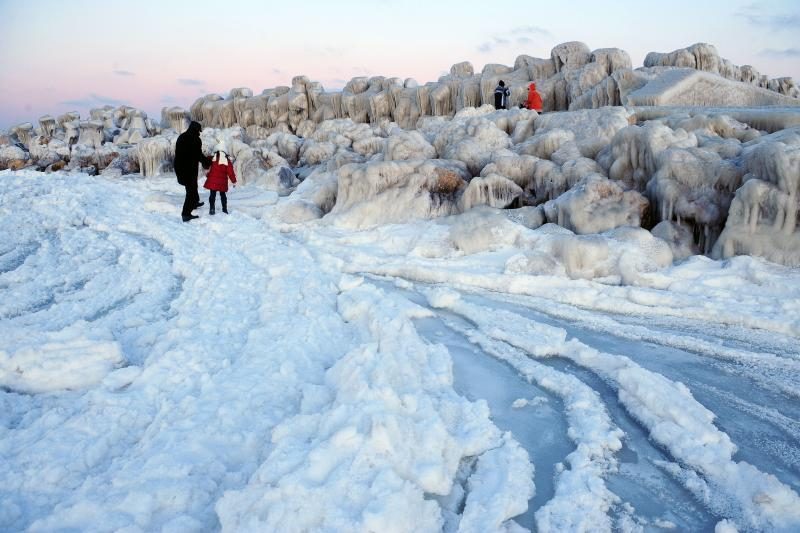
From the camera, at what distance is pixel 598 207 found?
7.28m

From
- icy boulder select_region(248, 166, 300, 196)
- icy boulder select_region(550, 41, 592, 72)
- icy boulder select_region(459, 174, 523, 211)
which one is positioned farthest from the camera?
icy boulder select_region(550, 41, 592, 72)

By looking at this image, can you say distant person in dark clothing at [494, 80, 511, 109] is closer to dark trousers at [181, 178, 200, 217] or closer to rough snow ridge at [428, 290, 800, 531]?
dark trousers at [181, 178, 200, 217]

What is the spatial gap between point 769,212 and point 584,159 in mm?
3076

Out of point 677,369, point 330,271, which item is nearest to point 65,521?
point 677,369

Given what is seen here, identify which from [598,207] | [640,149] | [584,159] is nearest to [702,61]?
[584,159]

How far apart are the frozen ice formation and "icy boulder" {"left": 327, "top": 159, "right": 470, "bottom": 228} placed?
0.9 inches

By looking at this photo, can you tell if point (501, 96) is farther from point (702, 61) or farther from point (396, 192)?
point (396, 192)

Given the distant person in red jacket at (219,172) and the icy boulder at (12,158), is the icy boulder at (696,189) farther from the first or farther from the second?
the icy boulder at (12,158)

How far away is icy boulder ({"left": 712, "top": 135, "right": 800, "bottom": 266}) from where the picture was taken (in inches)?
231

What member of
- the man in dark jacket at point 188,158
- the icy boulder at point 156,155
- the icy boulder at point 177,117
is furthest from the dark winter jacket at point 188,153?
the icy boulder at point 177,117

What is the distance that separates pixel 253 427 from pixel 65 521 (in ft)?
2.91

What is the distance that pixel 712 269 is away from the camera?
586cm

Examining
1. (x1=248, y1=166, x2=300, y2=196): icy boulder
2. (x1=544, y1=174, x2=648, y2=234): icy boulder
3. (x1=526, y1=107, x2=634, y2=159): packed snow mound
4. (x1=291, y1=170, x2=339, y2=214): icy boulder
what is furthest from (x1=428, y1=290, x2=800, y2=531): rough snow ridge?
(x1=248, y1=166, x2=300, y2=196): icy boulder

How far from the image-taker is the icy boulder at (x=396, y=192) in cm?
891
